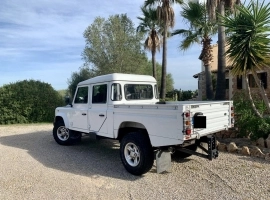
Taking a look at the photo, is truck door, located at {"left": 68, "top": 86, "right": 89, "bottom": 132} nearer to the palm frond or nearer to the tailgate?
the tailgate

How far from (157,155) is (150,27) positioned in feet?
57.4

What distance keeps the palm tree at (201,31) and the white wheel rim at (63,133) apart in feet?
23.1

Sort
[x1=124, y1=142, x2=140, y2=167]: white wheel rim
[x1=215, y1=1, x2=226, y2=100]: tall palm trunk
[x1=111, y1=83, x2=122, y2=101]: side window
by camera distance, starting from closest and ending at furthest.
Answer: [x1=124, y1=142, x2=140, y2=167]: white wheel rim < [x1=111, y1=83, x2=122, y2=101]: side window < [x1=215, y1=1, x2=226, y2=100]: tall palm trunk

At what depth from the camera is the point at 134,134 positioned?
4.89 m

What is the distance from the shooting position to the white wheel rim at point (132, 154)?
16.0ft

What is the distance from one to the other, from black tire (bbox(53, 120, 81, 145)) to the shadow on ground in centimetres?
19

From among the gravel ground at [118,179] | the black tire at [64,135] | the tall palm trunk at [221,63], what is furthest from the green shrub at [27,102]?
the tall palm trunk at [221,63]

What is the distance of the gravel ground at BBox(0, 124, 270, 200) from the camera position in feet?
13.0

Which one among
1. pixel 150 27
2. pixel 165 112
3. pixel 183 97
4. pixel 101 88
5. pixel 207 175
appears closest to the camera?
pixel 165 112

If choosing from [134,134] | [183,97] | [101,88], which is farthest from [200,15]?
[183,97]

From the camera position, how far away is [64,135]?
7.75 meters

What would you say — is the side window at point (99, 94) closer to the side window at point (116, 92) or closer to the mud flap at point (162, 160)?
the side window at point (116, 92)

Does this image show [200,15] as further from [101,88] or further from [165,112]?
[165,112]

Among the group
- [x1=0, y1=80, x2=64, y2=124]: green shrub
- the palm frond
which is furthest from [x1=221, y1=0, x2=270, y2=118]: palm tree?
[x1=0, y1=80, x2=64, y2=124]: green shrub
